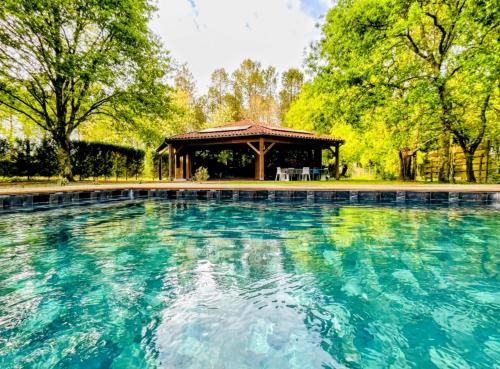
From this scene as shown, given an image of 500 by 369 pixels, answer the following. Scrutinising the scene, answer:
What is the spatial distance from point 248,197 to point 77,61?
10.3m

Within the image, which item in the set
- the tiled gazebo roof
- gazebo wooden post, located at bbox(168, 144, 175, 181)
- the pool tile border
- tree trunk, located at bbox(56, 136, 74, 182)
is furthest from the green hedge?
the pool tile border

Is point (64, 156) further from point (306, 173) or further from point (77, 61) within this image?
point (306, 173)

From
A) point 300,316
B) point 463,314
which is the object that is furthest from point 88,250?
point 463,314

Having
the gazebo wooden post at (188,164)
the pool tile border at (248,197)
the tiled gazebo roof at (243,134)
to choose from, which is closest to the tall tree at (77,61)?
the tiled gazebo roof at (243,134)

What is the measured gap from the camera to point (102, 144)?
18562 mm

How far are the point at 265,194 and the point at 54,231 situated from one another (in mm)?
7150

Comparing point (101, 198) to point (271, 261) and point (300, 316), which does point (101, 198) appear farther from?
point (300, 316)

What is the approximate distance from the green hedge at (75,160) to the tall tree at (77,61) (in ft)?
2.77

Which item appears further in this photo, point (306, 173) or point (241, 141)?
point (306, 173)

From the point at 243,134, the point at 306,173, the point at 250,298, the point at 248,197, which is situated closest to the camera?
the point at 250,298

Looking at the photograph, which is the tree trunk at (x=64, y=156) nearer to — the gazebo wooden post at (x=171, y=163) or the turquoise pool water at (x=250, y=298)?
the gazebo wooden post at (x=171, y=163)

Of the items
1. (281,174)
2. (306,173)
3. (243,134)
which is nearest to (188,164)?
(243,134)

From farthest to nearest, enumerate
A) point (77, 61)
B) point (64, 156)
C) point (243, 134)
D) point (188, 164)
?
1. point (188, 164)
2. point (243, 134)
3. point (64, 156)
4. point (77, 61)

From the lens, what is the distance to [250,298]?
3.43 m
